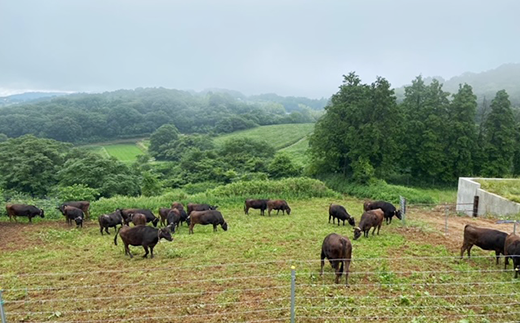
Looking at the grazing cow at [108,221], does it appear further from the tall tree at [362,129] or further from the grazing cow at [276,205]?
the tall tree at [362,129]

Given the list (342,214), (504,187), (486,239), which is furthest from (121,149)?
(486,239)

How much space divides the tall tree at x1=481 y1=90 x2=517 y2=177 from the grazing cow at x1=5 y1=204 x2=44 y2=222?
35062 mm

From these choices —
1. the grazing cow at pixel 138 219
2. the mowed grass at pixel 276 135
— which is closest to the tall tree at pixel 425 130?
the grazing cow at pixel 138 219

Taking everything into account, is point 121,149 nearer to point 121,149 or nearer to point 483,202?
point 121,149

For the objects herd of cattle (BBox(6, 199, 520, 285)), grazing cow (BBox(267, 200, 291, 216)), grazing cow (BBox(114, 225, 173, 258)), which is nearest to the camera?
herd of cattle (BBox(6, 199, 520, 285))

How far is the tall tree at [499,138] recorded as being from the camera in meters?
32.2

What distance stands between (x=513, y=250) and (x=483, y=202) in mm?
11281

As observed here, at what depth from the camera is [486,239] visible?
11.3m

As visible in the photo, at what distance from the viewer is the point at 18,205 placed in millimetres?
18609

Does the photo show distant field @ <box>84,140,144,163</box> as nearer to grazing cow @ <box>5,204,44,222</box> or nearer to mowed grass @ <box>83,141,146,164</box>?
mowed grass @ <box>83,141,146,164</box>

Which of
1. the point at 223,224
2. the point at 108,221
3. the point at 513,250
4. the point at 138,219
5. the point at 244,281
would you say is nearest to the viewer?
the point at 244,281

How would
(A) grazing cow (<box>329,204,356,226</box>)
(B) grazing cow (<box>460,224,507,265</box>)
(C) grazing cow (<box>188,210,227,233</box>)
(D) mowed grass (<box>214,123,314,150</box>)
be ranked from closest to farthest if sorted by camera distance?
1. (B) grazing cow (<box>460,224,507,265</box>)
2. (C) grazing cow (<box>188,210,227,233</box>)
3. (A) grazing cow (<box>329,204,356,226</box>)
4. (D) mowed grass (<box>214,123,314,150</box>)

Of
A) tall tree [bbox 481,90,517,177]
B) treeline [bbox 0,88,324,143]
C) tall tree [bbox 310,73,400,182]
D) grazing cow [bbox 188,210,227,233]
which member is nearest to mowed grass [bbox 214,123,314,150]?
treeline [bbox 0,88,324,143]

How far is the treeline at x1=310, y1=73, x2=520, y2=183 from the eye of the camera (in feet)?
98.3
